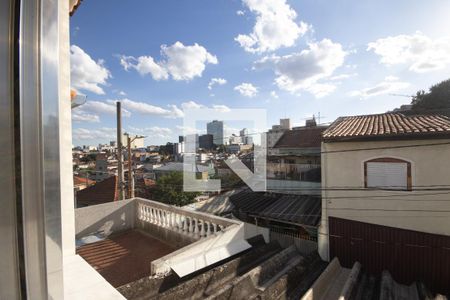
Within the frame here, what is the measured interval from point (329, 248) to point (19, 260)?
25.0ft

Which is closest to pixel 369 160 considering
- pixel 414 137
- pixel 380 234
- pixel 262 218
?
pixel 414 137

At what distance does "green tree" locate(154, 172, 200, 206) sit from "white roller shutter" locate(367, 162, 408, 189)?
40.5 ft

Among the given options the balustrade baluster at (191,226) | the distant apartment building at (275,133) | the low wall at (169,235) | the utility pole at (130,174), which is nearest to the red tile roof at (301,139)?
the distant apartment building at (275,133)

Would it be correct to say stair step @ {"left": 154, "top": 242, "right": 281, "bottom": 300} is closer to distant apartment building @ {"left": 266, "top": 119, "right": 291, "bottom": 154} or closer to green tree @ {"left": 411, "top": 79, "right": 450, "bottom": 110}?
distant apartment building @ {"left": 266, "top": 119, "right": 291, "bottom": 154}

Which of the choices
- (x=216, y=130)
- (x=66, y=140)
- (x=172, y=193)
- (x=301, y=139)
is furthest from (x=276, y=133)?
(x=66, y=140)

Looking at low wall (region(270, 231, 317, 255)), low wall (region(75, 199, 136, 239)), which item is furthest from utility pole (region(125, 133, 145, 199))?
low wall (region(270, 231, 317, 255))

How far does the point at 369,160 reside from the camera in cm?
648

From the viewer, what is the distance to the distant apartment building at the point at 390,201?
5.75 meters

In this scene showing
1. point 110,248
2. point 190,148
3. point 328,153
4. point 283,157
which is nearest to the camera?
point 110,248

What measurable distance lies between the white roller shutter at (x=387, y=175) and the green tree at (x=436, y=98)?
1525cm

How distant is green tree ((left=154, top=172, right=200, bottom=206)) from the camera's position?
16.9 meters

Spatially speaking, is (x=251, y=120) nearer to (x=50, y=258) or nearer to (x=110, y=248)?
(x=110, y=248)

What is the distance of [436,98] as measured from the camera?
57.9 ft

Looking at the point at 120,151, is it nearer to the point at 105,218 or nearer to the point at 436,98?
the point at 105,218
